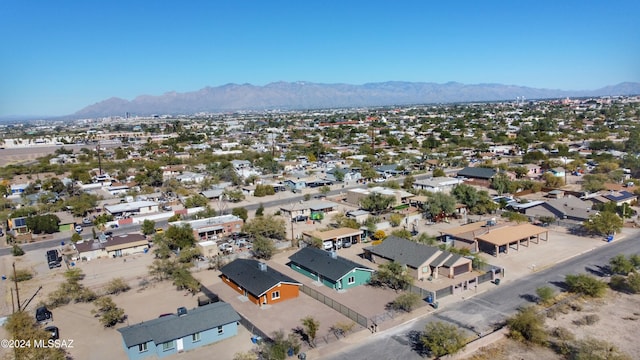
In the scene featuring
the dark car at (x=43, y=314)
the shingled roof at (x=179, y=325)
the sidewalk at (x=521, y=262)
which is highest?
the shingled roof at (x=179, y=325)

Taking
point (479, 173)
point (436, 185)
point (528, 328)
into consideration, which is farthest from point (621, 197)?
point (528, 328)

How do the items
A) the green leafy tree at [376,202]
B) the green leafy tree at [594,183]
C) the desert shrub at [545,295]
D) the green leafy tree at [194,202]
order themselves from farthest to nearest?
the green leafy tree at [194,202] → the green leafy tree at [594,183] → the green leafy tree at [376,202] → the desert shrub at [545,295]

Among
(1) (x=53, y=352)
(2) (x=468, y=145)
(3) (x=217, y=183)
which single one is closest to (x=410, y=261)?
(1) (x=53, y=352)

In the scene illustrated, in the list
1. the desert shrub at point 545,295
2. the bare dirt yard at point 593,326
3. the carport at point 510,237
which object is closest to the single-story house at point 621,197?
the carport at point 510,237

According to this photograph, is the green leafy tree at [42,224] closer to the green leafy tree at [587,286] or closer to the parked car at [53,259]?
the parked car at [53,259]

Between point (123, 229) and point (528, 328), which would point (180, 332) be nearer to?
point (528, 328)

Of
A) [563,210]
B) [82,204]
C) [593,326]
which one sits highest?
[82,204]
